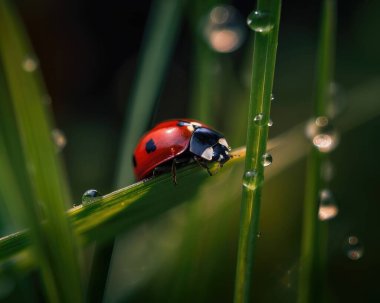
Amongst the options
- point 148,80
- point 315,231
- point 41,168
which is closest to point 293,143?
point 148,80

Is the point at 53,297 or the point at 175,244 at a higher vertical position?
the point at 175,244

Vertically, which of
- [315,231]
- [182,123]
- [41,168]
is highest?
[182,123]

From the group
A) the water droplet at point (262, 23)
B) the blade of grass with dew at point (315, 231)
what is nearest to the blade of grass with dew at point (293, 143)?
the blade of grass with dew at point (315, 231)

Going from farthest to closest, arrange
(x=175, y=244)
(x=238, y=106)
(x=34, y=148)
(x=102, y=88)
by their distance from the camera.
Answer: (x=102, y=88)
(x=238, y=106)
(x=175, y=244)
(x=34, y=148)

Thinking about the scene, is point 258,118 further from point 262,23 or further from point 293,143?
point 293,143

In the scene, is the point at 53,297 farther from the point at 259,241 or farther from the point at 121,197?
the point at 259,241

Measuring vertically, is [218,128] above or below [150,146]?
above

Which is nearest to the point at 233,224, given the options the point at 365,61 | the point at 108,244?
the point at 108,244

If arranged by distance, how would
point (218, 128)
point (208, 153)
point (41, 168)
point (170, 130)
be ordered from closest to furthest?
point (41, 168), point (208, 153), point (170, 130), point (218, 128)
